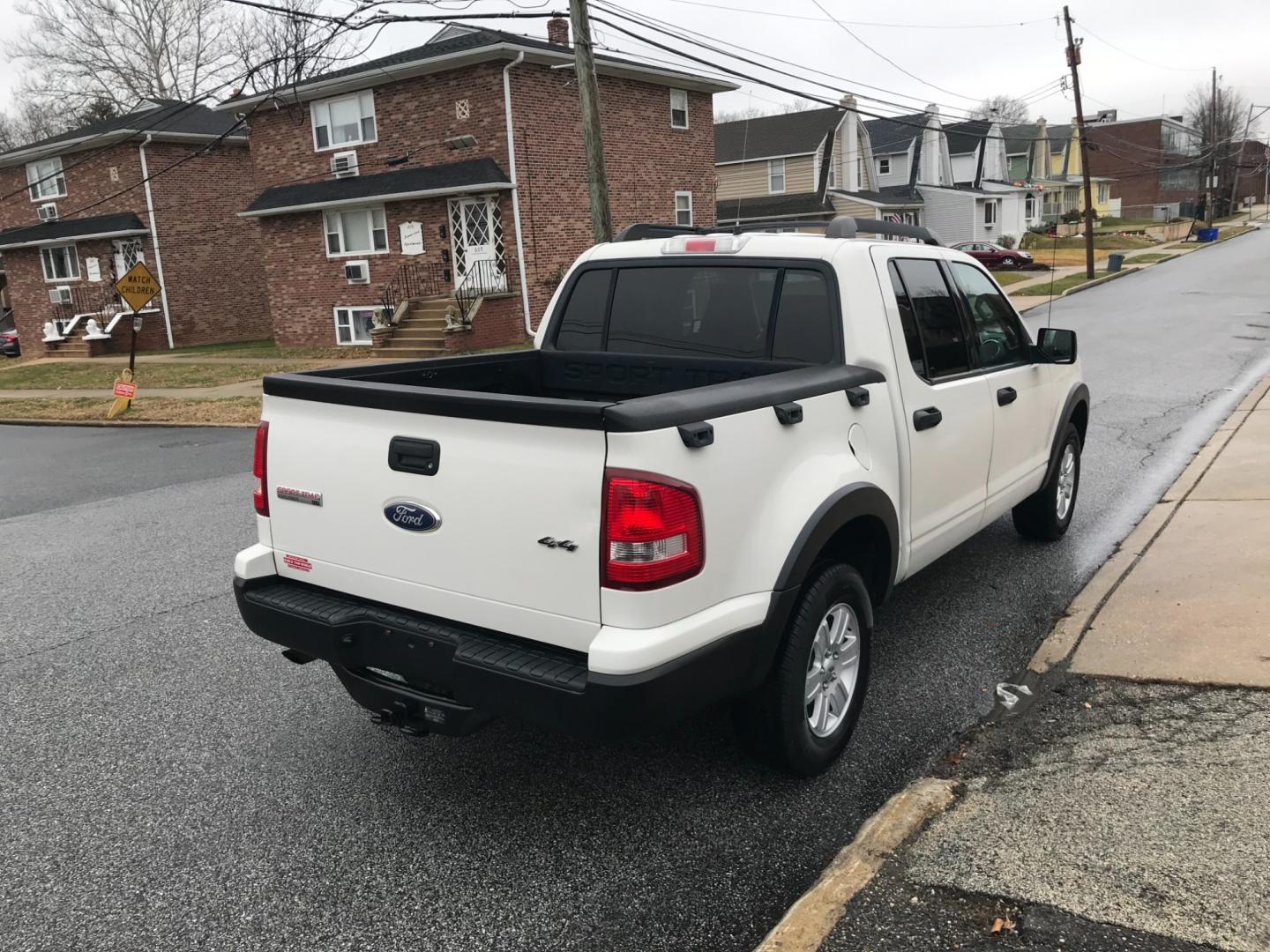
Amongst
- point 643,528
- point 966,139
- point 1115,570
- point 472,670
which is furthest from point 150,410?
point 966,139

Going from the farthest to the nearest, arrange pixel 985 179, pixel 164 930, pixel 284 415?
pixel 985 179, pixel 284 415, pixel 164 930

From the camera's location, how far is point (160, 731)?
13.9ft

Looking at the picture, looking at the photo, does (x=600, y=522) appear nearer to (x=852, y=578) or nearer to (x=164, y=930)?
(x=852, y=578)

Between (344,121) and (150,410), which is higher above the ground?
(344,121)

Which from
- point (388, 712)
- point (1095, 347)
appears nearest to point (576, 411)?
point (388, 712)

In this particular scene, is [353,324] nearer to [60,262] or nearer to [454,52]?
Answer: [454,52]

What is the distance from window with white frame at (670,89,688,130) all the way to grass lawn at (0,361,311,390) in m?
12.4

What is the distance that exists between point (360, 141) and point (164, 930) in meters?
26.1

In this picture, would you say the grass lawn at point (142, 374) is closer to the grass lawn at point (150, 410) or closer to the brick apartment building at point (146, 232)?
the grass lawn at point (150, 410)

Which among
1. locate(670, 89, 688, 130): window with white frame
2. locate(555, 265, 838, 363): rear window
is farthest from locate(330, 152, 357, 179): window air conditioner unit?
locate(555, 265, 838, 363): rear window

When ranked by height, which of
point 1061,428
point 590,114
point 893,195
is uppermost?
point 893,195

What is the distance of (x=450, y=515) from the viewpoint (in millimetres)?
3113

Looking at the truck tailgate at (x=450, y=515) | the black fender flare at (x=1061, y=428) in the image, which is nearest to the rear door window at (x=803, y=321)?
the truck tailgate at (x=450, y=515)

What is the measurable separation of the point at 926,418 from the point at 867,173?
152ft
